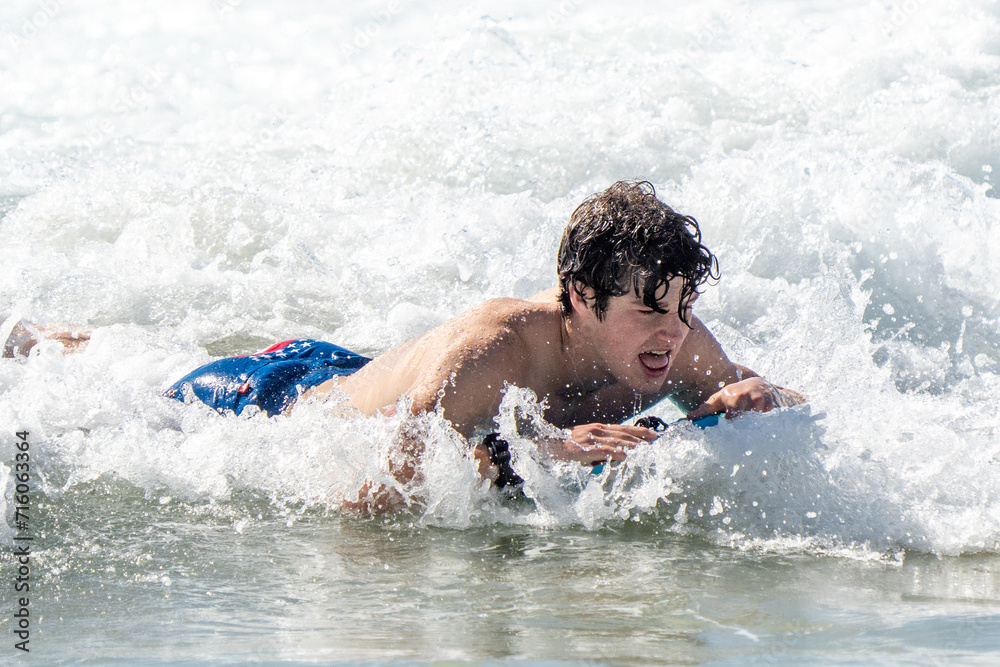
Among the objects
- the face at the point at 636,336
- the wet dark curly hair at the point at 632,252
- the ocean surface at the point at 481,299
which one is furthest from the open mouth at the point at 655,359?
the ocean surface at the point at 481,299

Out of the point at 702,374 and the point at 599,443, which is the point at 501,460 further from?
the point at 702,374

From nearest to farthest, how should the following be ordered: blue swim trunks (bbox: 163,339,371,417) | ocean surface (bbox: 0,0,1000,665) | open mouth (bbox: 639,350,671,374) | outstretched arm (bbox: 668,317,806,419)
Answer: ocean surface (bbox: 0,0,1000,665) < open mouth (bbox: 639,350,671,374) < outstretched arm (bbox: 668,317,806,419) < blue swim trunks (bbox: 163,339,371,417)

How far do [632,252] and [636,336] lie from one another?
0.98ft

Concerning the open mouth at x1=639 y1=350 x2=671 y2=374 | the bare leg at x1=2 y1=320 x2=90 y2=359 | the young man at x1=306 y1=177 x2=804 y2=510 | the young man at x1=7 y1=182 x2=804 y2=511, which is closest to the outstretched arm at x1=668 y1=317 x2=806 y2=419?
the young man at x1=7 y1=182 x2=804 y2=511

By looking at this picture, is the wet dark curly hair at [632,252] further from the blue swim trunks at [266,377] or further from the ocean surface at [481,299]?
the blue swim trunks at [266,377]

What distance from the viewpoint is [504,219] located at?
7.54 metres

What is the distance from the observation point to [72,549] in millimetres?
3084

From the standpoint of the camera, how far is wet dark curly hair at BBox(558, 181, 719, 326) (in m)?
3.46

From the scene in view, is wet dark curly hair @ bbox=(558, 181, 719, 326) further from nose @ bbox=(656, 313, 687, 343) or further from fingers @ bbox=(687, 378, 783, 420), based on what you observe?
fingers @ bbox=(687, 378, 783, 420)

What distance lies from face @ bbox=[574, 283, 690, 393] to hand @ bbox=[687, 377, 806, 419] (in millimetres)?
193

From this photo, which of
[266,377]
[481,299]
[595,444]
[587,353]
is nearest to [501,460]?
[595,444]

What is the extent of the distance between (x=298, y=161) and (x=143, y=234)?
2.59 metres

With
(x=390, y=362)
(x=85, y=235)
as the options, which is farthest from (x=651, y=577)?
(x=85, y=235)

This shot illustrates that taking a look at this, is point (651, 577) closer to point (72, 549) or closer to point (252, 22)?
point (72, 549)
